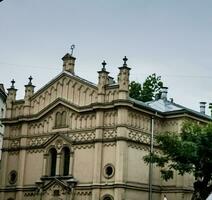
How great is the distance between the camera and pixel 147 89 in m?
58.6

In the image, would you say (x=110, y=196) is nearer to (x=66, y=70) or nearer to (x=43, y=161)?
(x=43, y=161)

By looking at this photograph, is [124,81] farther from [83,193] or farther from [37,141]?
[37,141]

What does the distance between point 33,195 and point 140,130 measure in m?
10.0

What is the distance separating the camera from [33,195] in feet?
144

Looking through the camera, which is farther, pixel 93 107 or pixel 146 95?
pixel 146 95

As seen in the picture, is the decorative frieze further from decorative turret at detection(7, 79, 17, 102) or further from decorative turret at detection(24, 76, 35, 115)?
decorative turret at detection(7, 79, 17, 102)

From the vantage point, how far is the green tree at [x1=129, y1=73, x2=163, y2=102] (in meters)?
57.5

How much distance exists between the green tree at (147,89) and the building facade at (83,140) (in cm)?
1028

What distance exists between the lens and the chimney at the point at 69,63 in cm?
4472

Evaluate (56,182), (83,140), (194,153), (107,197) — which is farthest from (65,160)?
(194,153)

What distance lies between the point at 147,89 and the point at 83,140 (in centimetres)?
1829

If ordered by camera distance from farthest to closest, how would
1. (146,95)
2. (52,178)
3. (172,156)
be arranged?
(146,95)
(52,178)
(172,156)

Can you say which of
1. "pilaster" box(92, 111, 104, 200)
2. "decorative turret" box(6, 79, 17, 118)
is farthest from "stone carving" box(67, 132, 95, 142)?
"decorative turret" box(6, 79, 17, 118)

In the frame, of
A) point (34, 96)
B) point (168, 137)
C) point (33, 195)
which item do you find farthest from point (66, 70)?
point (168, 137)
